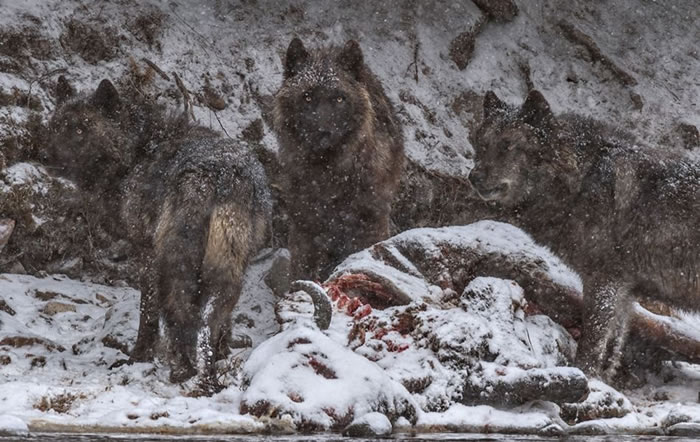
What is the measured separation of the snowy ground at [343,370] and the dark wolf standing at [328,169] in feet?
2.06

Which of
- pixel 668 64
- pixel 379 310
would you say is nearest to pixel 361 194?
pixel 379 310

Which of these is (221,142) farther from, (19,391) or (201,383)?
(19,391)

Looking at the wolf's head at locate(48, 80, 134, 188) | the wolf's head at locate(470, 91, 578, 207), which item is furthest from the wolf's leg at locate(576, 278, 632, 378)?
the wolf's head at locate(48, 80, 134, 188)

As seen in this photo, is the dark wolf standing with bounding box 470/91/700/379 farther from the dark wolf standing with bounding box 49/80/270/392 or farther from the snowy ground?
the dark wolf standing with bounding box 49/80/270/392

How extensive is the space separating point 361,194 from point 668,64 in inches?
293

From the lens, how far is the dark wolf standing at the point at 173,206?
697 cm

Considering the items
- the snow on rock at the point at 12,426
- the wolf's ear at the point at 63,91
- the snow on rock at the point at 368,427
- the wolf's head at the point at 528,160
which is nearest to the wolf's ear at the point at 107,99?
the wolf's ear at the point at 63,91

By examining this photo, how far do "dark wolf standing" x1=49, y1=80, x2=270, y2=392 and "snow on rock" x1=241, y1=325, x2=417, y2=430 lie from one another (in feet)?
2.13

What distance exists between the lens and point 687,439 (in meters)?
6.24

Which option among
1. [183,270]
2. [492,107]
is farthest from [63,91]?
[492,107]

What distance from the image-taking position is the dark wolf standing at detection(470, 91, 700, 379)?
7.84 meters

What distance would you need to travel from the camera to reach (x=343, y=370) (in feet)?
21.4

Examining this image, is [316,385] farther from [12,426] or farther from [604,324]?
[604,324]

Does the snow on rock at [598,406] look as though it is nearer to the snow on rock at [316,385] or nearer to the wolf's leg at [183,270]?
the snow on rock at [316,385]
